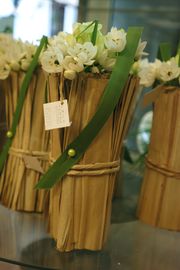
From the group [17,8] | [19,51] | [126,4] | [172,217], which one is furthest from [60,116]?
[126,4]

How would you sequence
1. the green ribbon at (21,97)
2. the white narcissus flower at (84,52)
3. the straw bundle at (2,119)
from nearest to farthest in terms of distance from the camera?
the white narcissus flower at (84,52), the green ribbon at (21,97), the straw bundle at (2,119)

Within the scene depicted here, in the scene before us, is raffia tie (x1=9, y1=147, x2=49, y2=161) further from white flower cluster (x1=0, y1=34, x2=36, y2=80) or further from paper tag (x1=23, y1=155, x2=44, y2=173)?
white flower cluster (x1=0, y1=34, x2=36, y2=80)

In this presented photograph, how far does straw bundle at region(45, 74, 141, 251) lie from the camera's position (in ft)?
2.14

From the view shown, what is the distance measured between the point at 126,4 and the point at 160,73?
2.56ft

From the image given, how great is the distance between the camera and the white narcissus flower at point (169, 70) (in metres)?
0.79

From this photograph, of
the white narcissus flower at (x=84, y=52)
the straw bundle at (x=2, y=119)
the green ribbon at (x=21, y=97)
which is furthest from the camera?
the straw bundle at (x=2, y=119)

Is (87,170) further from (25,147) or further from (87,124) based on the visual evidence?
(25,147)

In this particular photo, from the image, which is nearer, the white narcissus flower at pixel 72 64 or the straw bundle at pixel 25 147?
the white narcissus flower at pixel 72 64

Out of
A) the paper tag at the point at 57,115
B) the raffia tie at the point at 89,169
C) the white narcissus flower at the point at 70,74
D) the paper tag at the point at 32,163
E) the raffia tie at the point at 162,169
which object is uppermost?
the white narcissus flower at the point at 70,74

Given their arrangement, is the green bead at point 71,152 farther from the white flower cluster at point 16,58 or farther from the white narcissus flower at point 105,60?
the white flower cluster at point 16,58

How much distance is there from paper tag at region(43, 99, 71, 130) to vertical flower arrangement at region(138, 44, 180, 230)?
0.24 m

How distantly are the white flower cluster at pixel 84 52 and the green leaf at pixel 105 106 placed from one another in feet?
0.06

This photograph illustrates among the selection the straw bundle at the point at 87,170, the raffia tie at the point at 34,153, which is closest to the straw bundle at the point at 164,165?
the straw bundle at the point at 87,170

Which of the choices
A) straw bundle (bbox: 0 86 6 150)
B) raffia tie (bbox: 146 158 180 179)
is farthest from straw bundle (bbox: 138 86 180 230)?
straw bundle (bbox: 0 86 6 150)
